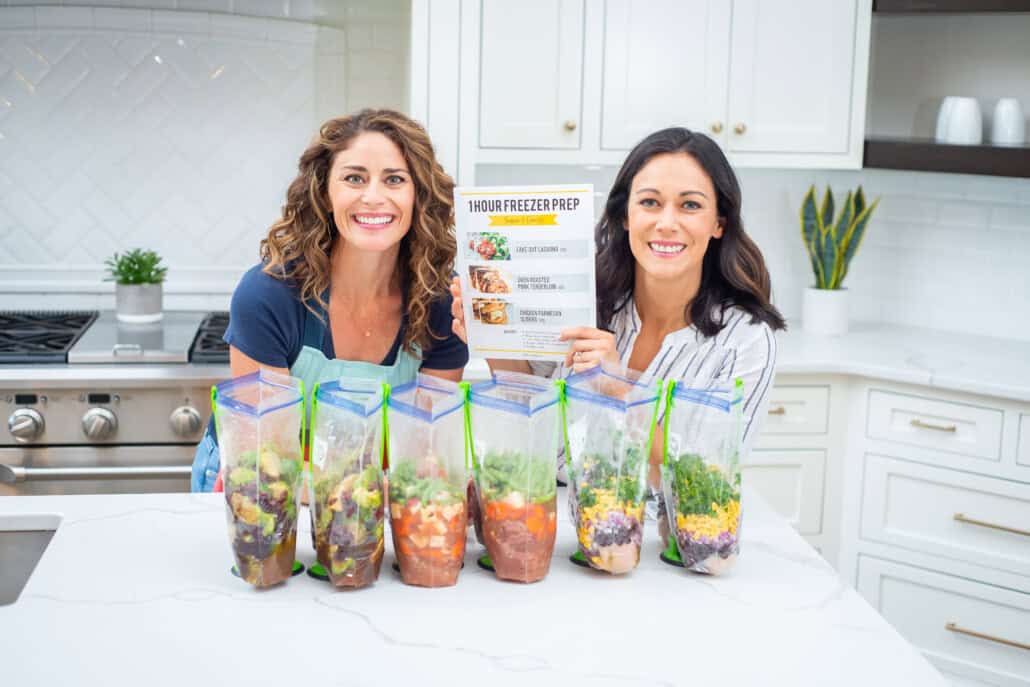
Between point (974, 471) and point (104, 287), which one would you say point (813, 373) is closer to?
point (974, 471)

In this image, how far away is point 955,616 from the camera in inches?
125

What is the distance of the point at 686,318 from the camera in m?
2.20

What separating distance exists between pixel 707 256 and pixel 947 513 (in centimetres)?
137

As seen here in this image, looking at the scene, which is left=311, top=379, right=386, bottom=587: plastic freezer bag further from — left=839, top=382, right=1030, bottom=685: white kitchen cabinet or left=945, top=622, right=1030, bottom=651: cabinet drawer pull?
left=945, top=622, right=1030, bottom=651: cabinet drawer pull

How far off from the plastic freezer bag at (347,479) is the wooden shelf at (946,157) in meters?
2.35

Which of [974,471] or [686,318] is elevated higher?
[686,318]

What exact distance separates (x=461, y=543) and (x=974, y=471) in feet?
6.48

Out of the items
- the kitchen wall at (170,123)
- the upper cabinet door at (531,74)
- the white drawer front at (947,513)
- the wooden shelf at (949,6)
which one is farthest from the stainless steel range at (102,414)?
the wooden shelf at (949,6)

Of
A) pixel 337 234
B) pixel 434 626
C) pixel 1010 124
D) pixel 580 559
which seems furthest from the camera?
pixel 1010 124

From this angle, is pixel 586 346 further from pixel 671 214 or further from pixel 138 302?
pixel 138 302

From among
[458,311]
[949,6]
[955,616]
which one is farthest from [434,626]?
[949,6]

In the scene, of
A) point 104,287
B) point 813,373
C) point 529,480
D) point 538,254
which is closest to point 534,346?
point 538,254

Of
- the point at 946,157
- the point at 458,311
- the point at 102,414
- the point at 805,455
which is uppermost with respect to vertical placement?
the point at 946,157

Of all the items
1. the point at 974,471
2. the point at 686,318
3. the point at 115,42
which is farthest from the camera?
the point at 115,42
